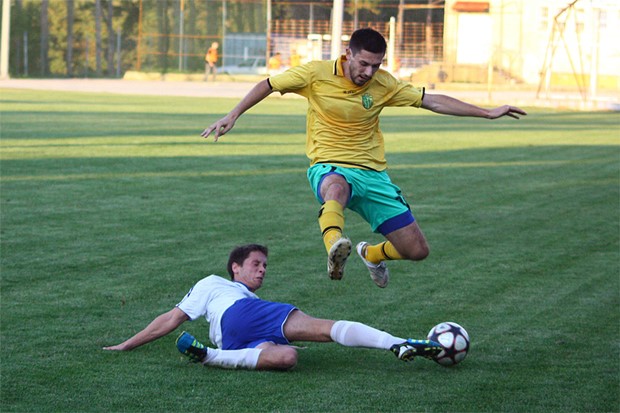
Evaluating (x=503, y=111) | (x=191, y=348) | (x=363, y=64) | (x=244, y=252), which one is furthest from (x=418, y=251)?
(x=191, y=348)

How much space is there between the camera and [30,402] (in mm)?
6777

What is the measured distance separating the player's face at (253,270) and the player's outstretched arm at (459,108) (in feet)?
5.73

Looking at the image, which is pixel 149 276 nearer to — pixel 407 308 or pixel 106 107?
pixel 407 308

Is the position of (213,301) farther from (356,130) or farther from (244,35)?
(244,35)

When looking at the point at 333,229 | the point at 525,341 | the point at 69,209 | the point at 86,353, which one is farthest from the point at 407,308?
the point at 69,209

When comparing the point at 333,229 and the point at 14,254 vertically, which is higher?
the point at 333,229

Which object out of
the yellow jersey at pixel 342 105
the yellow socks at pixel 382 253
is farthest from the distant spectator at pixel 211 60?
the yellow jersey at pixel 342 105

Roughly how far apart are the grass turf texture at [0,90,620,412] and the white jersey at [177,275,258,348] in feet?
0.99

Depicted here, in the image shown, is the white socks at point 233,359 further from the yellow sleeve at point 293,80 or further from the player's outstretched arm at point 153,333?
the yellow sleeve at point 293,80

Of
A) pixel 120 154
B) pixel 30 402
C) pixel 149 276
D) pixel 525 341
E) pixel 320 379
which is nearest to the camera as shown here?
pixel 30 402

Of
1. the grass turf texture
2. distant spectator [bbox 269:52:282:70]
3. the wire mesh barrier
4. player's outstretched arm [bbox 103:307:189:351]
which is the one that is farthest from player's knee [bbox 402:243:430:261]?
the wire mesh barrier

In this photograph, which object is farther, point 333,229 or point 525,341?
point 525,341

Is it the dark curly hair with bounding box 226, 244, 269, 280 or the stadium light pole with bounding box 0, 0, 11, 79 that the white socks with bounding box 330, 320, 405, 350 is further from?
the stadium light pole with bounding box 0, 0, 11, 79

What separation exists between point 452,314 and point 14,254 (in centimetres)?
461
